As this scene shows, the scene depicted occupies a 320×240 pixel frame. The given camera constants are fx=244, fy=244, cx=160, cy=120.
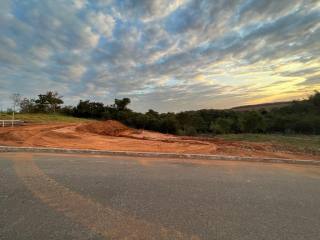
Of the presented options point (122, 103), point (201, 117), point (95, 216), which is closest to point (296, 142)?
point (95, 216)

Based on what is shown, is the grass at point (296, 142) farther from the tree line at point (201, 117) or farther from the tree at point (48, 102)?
the tree at point (48, 102)

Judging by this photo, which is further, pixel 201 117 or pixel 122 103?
pixel 122 103

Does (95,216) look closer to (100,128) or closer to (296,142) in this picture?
(296,142)

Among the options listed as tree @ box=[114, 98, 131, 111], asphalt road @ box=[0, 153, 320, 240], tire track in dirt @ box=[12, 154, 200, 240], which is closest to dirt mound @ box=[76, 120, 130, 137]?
asphalt road @ box=[0, 153, 320, 240]

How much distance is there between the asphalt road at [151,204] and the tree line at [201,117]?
24259mm

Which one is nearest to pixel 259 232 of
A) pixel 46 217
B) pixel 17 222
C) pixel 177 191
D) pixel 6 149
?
pixel 177 191

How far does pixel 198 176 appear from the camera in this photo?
616 centimetres

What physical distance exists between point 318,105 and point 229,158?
35780 millimetres

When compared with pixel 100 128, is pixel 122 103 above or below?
above

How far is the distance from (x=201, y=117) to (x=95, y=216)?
37.0 meters

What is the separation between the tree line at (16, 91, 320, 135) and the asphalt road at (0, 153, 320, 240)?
79.6ft

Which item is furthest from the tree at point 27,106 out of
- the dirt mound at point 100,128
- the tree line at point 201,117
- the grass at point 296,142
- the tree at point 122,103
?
the grass at point 296,142

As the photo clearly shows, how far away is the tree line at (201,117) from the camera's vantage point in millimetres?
31219

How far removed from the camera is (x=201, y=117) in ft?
130
